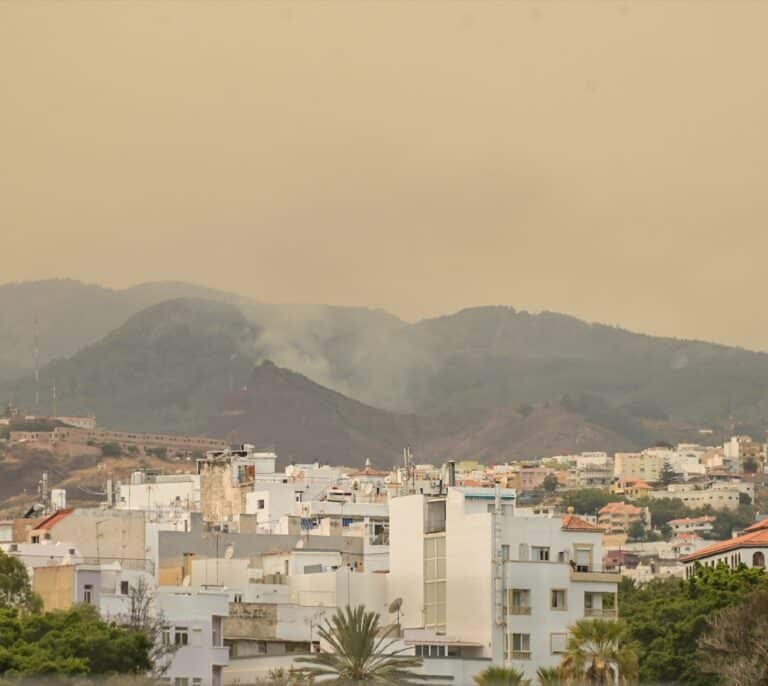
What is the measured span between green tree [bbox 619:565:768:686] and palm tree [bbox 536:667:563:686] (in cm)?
743

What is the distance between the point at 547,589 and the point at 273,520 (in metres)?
54.9

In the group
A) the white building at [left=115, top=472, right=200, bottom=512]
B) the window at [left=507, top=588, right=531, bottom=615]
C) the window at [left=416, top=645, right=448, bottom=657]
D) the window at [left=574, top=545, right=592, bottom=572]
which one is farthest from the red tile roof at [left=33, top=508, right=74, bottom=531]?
the white building at [left=115, top=472, right=200, bottom=512]

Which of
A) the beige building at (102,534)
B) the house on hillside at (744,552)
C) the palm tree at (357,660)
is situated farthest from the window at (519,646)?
the house on hillside at (744,552)

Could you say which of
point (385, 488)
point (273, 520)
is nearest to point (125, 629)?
point (273, 520)

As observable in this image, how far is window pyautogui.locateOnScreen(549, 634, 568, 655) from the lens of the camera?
86.9 metres

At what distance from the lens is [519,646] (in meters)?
86.7

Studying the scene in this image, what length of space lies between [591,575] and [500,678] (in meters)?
14.1

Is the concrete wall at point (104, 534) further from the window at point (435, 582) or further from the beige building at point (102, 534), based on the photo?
the window at point (435, 582)

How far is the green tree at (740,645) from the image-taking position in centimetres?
7712

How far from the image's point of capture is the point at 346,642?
250 feet

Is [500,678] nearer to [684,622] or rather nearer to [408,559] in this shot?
[408,559]

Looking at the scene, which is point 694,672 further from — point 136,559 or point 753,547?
point 753,547

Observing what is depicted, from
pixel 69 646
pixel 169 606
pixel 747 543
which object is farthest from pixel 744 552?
pixel 69 646

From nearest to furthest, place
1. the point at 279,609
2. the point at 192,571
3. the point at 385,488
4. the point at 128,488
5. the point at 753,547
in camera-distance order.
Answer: the point at 279,609 → the point at 192,571 → the point at 753,547 → the point at 385,488 → the point at 128,488
